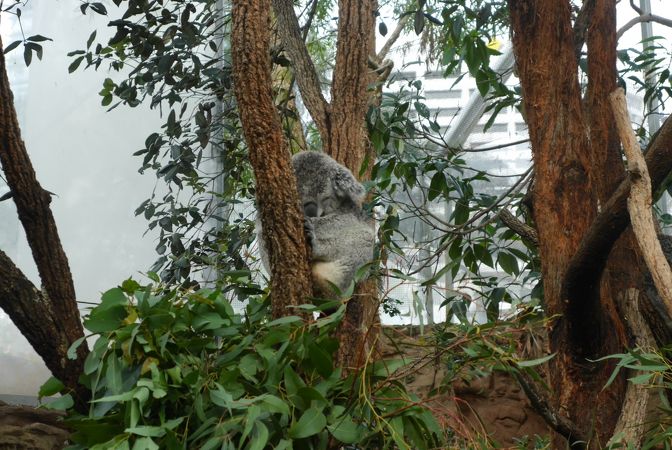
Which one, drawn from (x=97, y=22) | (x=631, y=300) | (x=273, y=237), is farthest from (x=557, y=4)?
(x=97, y=22)

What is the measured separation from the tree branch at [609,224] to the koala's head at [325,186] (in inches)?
Answer: 48.7

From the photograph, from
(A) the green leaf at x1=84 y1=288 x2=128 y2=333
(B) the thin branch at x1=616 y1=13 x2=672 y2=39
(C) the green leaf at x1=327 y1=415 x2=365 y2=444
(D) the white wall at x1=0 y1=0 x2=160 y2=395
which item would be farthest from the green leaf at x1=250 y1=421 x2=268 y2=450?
(D) the white wall at x1=0 y1=0 x2=160 y2=395

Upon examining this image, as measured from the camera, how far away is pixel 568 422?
7.52 ft

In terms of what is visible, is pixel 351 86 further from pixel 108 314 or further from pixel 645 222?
pixel 108 314

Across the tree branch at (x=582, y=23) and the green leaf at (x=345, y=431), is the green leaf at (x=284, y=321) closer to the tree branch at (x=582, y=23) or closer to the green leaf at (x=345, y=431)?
the green leaf at (x=345, y=431)

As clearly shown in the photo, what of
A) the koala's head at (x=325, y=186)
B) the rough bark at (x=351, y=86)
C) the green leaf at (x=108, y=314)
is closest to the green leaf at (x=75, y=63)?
the koala's head at (x=325, y=186)

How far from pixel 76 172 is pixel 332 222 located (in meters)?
2.56

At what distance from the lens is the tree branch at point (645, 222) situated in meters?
1.91

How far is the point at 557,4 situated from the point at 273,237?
4.62 ft

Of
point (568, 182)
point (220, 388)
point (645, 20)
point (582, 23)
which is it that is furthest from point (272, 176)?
point (645, 20)

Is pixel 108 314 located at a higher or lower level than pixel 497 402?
higher

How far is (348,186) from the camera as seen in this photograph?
3.35 meters

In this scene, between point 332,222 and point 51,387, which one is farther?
point 332,222

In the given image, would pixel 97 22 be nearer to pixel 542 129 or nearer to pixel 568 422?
pixel 542 129
